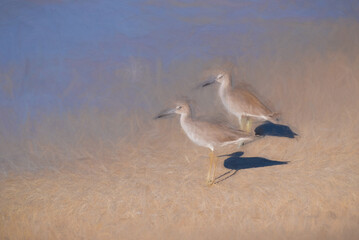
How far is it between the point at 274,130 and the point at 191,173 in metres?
0.54

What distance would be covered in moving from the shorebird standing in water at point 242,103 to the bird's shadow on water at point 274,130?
0.04 m

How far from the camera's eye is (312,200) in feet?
6.26

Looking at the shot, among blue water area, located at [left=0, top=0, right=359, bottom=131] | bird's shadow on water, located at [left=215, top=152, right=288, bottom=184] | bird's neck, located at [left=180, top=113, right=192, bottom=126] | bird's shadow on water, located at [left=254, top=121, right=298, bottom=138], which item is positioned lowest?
bird's shadow on water, located at [left=215, top=152, right=288, bottom=184]

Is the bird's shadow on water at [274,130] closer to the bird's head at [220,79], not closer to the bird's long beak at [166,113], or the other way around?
the bird's head at [220,79]

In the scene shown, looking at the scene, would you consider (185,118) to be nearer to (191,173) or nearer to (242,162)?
(191,173)

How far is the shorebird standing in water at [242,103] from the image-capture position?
6.57 ft

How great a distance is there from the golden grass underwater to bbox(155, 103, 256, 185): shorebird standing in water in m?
0.06

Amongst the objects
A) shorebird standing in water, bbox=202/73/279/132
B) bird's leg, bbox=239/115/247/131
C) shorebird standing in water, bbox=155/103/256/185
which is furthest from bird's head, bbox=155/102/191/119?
bird's leg, bbox=239/115/247/131

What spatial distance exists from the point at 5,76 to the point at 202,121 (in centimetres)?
109

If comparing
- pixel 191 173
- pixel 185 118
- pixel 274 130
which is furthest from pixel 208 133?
pixel 274 130

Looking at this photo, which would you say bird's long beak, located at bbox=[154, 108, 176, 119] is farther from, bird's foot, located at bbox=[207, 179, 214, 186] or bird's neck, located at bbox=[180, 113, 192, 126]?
bird's foot, located at bbox=[207, 179, 214, 186]

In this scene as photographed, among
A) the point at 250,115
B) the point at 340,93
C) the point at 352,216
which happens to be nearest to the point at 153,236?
the point at 250,115

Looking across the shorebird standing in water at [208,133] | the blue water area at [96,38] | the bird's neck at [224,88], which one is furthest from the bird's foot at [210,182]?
the blue water area at [96,38]

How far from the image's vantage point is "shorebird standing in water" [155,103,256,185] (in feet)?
6.25
